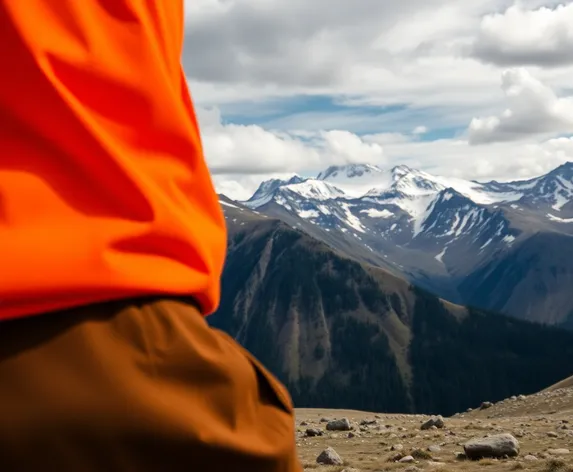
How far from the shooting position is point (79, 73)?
108 inches

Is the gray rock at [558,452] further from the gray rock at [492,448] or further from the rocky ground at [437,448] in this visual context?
the gray rock at [492,448]

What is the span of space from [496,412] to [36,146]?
4234cm

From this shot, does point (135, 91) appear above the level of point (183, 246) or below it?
above

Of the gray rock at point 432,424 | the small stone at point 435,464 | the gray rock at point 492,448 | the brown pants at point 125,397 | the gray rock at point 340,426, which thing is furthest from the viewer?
the gray rock at point 340,426

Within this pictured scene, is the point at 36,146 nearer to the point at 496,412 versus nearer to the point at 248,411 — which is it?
the point at 248,411

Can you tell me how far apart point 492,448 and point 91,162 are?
14.6 meters

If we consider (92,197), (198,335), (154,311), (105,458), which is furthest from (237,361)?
(92,197)

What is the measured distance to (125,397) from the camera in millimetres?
2580

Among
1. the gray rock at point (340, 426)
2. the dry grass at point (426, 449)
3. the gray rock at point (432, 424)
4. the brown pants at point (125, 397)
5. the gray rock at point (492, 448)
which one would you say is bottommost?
the gray rock at point (340, 426)

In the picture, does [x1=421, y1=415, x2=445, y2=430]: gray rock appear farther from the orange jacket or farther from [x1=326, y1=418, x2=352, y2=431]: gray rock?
the orange jacket

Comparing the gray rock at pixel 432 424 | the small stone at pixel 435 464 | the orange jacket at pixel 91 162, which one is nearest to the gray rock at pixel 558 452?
the small stone at pixel 435 464

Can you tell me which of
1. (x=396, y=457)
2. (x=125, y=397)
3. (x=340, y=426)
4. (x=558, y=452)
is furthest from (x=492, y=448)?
(x=125, y=397)

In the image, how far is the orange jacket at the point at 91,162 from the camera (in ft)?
8.35

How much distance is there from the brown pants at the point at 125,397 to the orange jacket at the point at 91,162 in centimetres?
13
